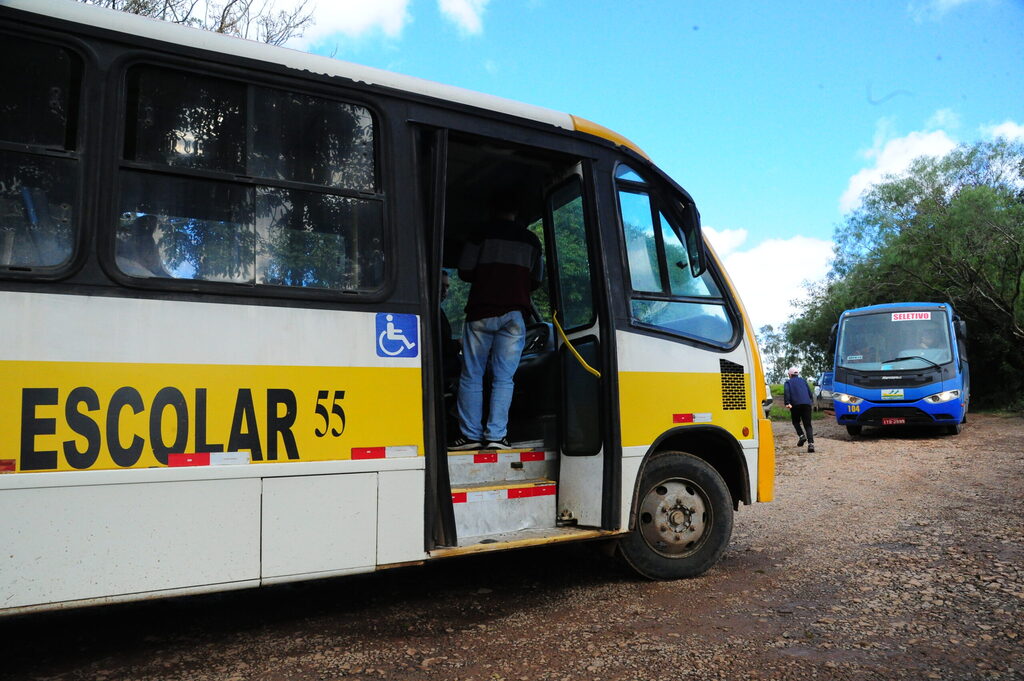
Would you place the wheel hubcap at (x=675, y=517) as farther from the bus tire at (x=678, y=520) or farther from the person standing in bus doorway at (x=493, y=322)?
the person standing in bus doorway at (x=493, y=322)

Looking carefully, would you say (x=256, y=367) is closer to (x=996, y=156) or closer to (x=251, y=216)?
(x=251, y=216)

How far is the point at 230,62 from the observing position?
3.82 meters

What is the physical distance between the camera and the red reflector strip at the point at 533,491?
15.6ft

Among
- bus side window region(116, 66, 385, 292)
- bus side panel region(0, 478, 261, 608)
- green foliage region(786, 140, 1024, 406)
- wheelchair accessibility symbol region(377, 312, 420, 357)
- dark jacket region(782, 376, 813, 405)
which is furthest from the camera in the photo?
green foliage region(786, 140, 1024, 406)

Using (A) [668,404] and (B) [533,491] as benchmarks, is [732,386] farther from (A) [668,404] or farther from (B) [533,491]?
(B) [533,491]

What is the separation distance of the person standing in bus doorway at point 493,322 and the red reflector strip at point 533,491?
36cm

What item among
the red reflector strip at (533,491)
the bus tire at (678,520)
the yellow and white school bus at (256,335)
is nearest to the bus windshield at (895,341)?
the bus tire at (678,520)

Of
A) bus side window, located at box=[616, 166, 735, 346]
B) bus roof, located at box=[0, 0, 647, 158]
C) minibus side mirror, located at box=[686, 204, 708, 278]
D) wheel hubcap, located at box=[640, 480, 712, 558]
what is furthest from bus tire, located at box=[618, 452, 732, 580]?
bus roof, located at box=[0, 0, 647, 158]

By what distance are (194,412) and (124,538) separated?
2.07 ft

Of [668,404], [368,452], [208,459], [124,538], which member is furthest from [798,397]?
Answer: [124,538]

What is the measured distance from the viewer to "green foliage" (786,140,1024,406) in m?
25.1

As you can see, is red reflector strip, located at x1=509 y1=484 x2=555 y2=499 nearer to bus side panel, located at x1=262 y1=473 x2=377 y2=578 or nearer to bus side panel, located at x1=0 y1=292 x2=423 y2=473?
bus side panel, located at x1=0 y1=292 x2=423 y2=473

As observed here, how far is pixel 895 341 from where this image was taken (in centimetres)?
1605

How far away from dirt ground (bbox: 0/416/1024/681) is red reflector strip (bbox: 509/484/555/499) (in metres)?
0.67
